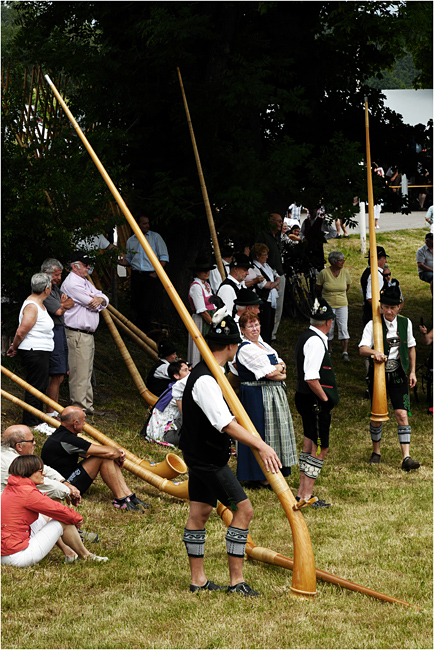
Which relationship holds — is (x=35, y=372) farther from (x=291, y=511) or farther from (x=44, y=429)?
(x=291, y=511)

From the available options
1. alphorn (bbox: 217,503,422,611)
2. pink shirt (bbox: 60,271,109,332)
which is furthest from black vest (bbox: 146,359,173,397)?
alphorn (bbox: 217,503,422,611)

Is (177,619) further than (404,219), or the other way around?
(404,219)

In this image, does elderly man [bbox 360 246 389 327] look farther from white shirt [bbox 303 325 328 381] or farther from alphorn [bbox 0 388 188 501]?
alphorn [bbox 0 388 188 501]

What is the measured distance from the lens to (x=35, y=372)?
8648 millimetres

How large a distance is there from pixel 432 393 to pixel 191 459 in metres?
7.30

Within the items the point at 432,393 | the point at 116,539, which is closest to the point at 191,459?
the point at 116,539

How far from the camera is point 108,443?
25.8 ft

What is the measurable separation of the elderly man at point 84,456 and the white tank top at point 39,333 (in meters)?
1.84

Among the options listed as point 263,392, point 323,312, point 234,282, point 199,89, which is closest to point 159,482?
point 263,392

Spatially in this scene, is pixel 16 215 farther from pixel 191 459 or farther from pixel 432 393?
pixel 432 393

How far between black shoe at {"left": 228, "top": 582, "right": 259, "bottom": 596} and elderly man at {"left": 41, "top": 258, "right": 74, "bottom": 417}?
4179 millimetres

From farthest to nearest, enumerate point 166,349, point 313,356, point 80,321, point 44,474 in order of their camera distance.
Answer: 1. point 166,349
2. point 80,321
3. point 313,356
4. point 44,474

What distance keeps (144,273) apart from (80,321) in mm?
3272

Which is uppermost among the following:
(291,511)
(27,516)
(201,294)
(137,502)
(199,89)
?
(199,89)
